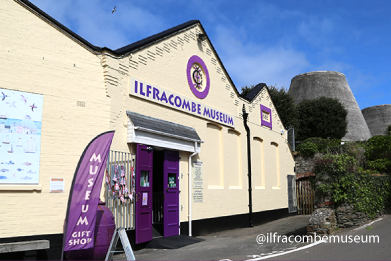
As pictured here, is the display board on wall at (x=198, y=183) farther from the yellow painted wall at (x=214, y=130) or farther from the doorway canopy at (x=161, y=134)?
the doorway canopy at (x=161, y=134)

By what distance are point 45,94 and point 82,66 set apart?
3.95 feet

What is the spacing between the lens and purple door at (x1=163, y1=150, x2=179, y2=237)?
34.0 ft

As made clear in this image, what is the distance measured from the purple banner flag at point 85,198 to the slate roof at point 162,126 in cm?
Result: 279

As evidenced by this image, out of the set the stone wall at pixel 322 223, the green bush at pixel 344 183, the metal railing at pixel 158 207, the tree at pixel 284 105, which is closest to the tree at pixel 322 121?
the tree at pixel 284 105

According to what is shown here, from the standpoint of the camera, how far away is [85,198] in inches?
243

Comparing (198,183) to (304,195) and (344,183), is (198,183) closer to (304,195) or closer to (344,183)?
(344,183)

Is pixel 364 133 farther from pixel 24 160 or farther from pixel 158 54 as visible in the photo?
pixel 24 160

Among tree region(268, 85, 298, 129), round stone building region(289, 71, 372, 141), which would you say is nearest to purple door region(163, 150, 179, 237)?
tree region(268, 85, 298, 129)

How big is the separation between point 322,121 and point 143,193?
2922 cm

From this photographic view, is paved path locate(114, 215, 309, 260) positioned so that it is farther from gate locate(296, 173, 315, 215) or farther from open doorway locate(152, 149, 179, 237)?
gate locate(296, 173, 315, 215)

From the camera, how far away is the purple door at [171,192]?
1038 centimetres

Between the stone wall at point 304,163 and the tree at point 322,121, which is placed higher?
the tree at point 322,121

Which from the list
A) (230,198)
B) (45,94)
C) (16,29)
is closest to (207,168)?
(230,198)

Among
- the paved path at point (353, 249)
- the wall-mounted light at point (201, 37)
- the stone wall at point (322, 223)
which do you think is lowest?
the paved path at point (353, 249)
